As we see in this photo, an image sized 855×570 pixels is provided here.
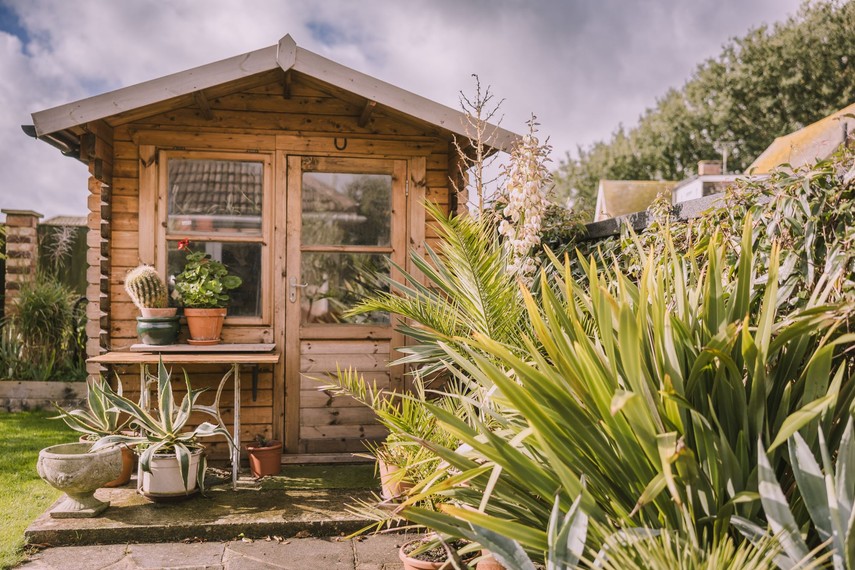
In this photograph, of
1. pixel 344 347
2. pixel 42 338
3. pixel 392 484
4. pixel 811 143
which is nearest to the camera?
pixel 392 484

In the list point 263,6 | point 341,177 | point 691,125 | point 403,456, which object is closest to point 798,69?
point 691,125

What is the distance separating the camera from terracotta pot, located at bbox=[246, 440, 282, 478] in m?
4.06

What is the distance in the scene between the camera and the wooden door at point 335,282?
4.45 m

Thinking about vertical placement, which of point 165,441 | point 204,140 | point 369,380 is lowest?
point 165,441

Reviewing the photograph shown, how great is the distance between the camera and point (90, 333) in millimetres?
4227

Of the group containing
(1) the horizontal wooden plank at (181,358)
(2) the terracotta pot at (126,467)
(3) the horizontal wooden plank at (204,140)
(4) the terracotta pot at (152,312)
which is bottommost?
(2) the terracotta pot at (126,467)

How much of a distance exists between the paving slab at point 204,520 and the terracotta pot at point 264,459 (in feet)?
1.15

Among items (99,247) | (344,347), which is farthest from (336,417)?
(99,247)

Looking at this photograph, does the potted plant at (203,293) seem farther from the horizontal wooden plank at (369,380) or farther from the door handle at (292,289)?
the horizontal wooden plank at (369,380)

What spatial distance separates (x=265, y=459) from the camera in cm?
407

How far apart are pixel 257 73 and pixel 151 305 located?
1.59 metres

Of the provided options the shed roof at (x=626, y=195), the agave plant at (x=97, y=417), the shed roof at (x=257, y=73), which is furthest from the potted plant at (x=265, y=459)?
the shed roof at (x=626, y=195)

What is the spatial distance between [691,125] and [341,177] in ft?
76.3

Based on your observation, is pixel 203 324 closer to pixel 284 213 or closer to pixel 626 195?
pixel 284 213
